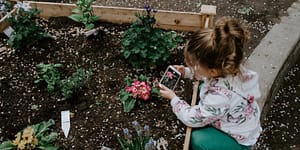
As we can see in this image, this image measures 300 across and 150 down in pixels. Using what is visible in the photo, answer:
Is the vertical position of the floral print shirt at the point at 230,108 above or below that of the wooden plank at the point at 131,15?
below

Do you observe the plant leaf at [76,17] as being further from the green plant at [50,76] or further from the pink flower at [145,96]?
the pink flower at [145,96]

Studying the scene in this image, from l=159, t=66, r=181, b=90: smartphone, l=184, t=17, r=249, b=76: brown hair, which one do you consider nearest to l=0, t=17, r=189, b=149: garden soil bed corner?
l=159, t=66, r=181, b=90: smartphone

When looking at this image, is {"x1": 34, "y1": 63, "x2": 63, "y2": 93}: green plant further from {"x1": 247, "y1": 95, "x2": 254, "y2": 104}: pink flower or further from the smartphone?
{"x1": 247, "y1": 95, "x2": 254, "y2": 104}: pink flower

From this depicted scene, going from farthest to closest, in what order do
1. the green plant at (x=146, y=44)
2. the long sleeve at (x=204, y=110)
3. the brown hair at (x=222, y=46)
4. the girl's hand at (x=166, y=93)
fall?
the green plant at (x=146, y=44) < the girl's hand at (x=166, y=93) < the long sleeve at (x=204, y=110) < the brown hair at (x=222, y=46)

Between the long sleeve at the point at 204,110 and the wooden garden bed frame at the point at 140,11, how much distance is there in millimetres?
1081

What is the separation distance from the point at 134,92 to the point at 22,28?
1019 mm

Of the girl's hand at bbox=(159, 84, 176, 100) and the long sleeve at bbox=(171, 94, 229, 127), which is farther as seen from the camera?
the girl's hand at bbox=(159, 84, 176, 100)

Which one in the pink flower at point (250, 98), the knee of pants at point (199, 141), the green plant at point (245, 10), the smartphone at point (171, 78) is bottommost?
→ the knee of pants at point (199, 141)

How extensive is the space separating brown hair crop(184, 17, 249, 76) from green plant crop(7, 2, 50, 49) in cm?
147

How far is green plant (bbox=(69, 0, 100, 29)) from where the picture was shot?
3055 mm

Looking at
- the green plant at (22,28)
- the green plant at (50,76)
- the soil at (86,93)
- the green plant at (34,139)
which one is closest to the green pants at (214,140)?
the soil at (86,93)

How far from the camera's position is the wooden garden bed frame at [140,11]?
319 cm

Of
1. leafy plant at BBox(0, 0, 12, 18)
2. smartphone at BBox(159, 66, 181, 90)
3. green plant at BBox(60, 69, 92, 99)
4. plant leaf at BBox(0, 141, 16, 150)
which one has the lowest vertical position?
plant leaf at BBox(0, 141, 16, 150)

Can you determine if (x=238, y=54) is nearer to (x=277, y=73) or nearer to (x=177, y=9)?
(x=277, y=73)
